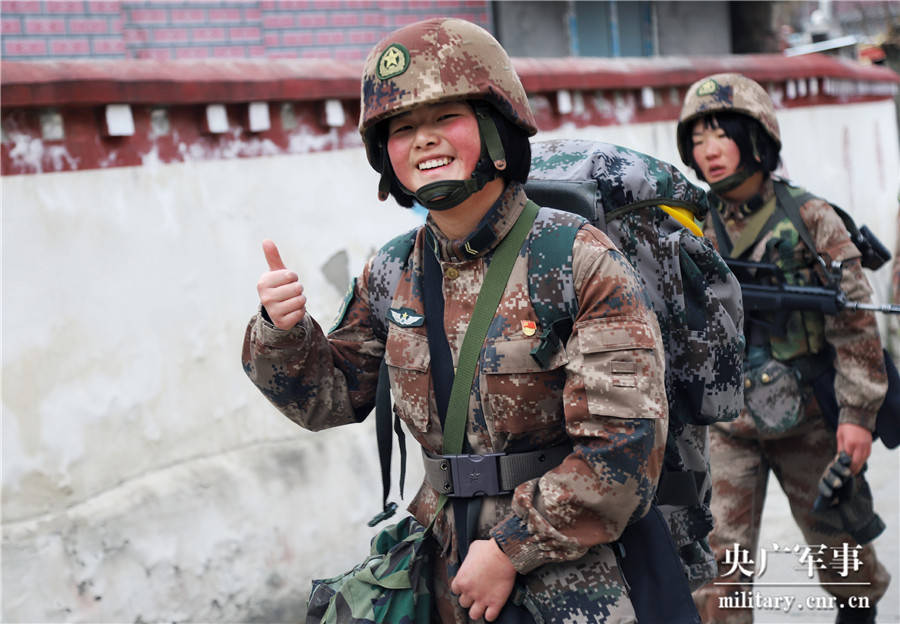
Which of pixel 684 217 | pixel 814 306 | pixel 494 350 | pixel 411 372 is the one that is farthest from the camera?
pixel 814 306

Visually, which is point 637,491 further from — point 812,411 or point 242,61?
point 242,61

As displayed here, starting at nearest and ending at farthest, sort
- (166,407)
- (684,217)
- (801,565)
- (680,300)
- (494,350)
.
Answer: (494,350), (680,300), (684,217), (166,407), (801,565)

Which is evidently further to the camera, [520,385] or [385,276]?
[385,276]

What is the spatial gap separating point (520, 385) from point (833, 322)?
2.11 meters

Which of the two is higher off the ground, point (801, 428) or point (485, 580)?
point (485, 580)

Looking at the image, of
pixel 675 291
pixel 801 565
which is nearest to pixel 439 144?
pixel 675 291

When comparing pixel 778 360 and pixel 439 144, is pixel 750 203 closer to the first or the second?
pixel 778 360

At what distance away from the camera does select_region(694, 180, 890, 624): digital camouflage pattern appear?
3.70m

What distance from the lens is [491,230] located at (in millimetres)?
2160

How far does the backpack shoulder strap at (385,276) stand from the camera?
92.6 inches

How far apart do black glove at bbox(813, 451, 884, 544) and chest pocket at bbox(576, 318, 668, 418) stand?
6.38 feet

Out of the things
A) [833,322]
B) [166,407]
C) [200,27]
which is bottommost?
[166,407]

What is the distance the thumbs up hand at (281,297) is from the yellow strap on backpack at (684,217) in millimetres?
1027

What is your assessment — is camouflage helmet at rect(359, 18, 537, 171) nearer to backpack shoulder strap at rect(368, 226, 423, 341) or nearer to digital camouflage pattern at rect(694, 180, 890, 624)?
backpack shoulder strap at rect(368, 226, 423, 341)
